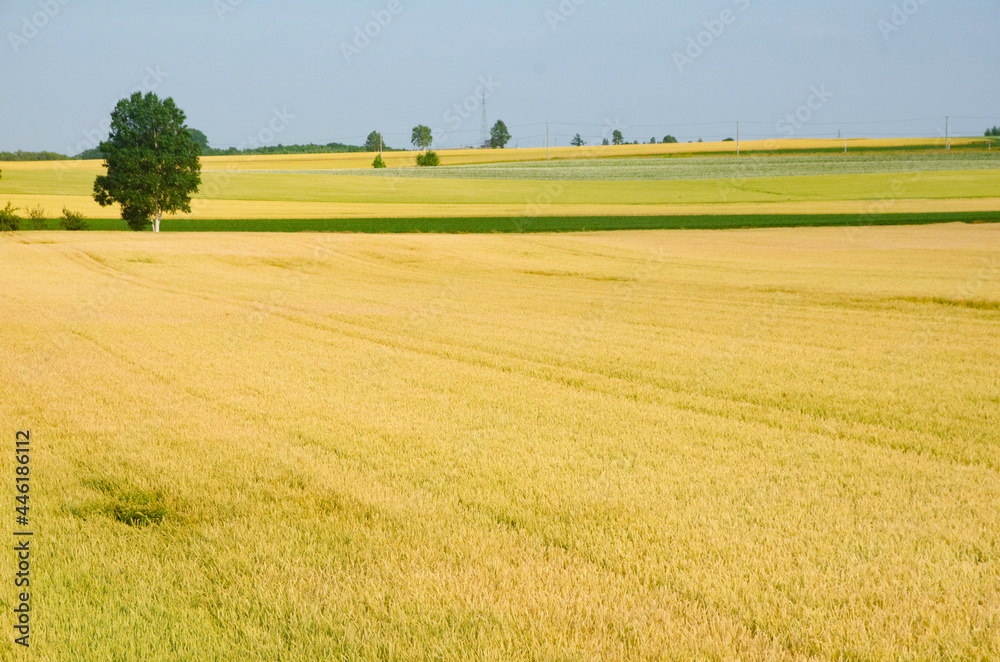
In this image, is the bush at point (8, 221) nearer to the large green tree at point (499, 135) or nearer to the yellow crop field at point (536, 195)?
the yellow crop field at point (536, 195)

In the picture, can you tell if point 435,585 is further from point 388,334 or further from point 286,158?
point 286,158

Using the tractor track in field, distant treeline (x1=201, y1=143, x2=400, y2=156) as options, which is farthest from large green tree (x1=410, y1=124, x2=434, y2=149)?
the tractor track in field

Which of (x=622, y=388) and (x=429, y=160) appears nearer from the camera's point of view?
(x=622, y=388)

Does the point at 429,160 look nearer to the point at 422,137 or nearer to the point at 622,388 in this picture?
the point at 422,137

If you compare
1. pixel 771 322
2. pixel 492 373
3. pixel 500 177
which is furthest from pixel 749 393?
pixel 500 177

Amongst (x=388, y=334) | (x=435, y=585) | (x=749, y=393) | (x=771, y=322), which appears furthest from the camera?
(x=771, y=322)

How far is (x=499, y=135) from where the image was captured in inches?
6964

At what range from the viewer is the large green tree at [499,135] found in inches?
6880

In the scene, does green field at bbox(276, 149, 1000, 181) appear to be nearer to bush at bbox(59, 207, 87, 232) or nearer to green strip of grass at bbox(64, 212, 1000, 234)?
green strip of grass at bbox(64, 212, 1000, 234)

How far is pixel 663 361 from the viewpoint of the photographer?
39.0 ft

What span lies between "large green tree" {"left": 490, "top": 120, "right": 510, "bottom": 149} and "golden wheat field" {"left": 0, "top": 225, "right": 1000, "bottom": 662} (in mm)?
163315

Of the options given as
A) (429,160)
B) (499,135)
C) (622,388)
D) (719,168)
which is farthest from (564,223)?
(499,135)

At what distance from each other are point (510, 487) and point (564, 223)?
1952 inches

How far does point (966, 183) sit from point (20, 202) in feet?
263
